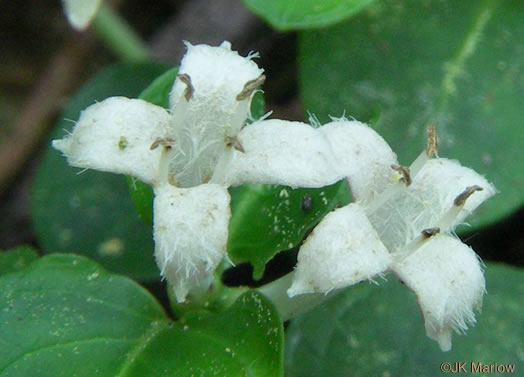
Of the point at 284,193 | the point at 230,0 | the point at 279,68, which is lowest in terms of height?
the point at 279,68

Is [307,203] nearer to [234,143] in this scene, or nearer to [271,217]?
[271,217]

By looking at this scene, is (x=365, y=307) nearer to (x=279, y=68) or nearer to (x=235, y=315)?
(x=235, y=315)

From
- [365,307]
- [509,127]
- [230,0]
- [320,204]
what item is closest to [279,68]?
[230,0]

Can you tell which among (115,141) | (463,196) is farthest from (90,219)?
(463,196)

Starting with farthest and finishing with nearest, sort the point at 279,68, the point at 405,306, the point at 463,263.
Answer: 1. the point at 279,68
2. the point at 405,306
3. the point at 463,263

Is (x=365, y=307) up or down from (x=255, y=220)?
down
